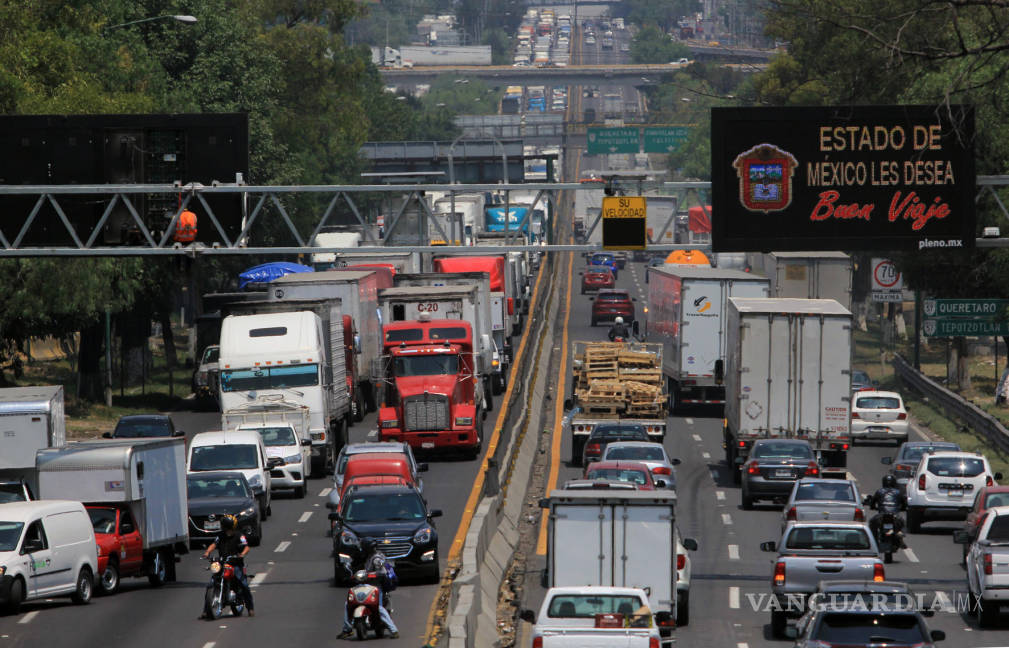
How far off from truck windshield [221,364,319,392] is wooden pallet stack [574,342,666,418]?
28.7 ft

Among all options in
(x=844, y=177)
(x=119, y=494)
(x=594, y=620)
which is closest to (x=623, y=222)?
(x=844, y=177)

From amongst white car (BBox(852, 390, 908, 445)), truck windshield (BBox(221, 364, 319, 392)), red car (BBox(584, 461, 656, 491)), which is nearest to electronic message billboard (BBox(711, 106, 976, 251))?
red car (BBox(584, 461, 656, 491))

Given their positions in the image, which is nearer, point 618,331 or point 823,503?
point 823,503

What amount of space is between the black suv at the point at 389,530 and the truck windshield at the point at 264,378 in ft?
40.2

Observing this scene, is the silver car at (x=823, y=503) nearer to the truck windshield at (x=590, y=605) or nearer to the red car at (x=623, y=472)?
the red car at (x=623, y=472)

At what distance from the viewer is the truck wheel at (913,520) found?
108 ft

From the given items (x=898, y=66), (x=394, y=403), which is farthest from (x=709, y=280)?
(x=898, y=66)

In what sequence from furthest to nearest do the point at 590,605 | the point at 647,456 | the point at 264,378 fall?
the point at 264,378, the point at 647,456, the point at 590,605

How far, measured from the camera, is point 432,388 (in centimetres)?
4109

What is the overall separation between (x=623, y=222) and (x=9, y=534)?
42.0 ft

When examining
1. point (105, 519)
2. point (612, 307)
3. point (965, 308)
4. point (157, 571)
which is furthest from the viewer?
point (612, 307)

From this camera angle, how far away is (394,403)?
41812mm

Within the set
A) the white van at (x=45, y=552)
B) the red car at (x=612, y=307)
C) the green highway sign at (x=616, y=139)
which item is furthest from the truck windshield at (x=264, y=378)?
the green highway sign at (x=616, y=139)

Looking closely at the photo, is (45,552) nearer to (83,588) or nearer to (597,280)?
(83,588)
